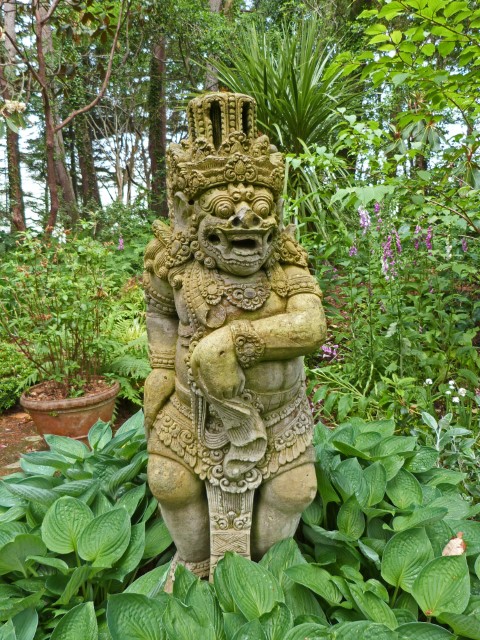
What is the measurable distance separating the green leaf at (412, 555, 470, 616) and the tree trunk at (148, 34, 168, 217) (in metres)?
9.79

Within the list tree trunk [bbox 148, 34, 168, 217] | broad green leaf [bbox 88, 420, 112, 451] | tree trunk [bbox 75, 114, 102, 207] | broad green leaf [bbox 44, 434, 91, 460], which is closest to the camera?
broad green leaf [bbox 44, 434, 91, 460]

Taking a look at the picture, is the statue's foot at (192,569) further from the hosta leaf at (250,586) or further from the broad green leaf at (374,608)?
the broad green leaf at (374,608)

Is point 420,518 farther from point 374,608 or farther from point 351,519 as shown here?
point 374,608

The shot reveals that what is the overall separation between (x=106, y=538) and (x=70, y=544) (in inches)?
5.6

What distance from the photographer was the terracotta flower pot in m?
3.47

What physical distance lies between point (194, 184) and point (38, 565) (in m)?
1.58

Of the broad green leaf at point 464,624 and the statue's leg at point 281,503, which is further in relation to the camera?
the statue's leg at point 281,503

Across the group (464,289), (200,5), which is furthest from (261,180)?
(200,5)

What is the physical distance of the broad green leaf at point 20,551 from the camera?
5.64 ft

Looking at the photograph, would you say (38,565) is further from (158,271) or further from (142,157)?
(142,157)

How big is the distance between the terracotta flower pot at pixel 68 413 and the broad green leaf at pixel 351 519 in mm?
2247

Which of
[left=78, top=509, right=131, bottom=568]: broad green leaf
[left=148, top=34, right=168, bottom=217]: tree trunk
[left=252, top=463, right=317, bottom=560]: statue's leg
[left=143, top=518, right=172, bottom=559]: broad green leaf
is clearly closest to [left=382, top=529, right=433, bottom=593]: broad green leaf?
[left=252, top=463, right=317, bottom=560]: statue's leg

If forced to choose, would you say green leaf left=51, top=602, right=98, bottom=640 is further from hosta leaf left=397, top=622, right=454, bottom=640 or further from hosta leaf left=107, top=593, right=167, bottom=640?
hosta leaf left=397, top=622, right=454, bottom=640

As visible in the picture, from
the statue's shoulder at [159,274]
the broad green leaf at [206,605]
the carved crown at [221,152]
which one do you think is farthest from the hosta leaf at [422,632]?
the carved crown at [221,152]
